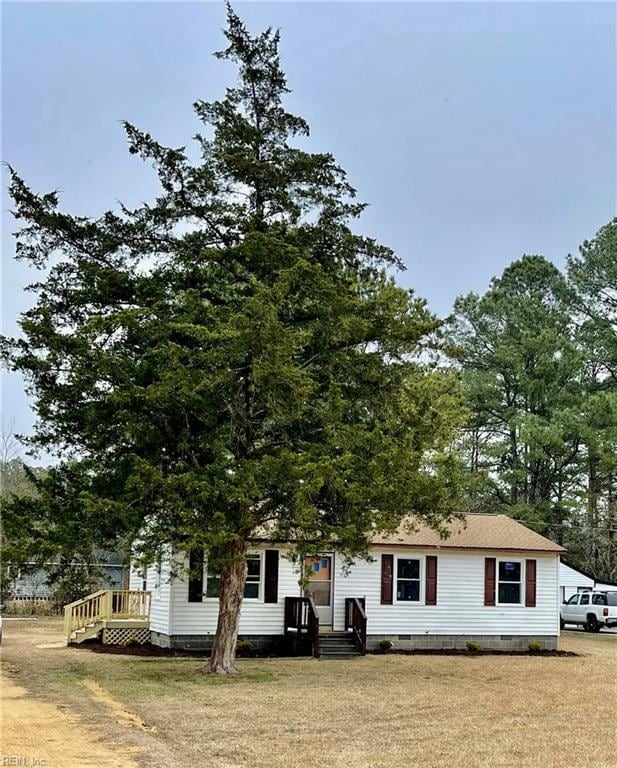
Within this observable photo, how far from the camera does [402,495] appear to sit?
51.2ft

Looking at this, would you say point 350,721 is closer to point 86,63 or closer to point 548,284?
point 86,63

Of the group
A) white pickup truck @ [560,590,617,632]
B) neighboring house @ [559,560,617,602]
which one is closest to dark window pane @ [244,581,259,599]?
white pickup truck @ [560,590,617,632]

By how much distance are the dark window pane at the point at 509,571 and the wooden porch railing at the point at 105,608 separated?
31.9ft

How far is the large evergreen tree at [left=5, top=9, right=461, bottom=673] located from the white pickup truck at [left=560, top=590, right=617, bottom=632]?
19.8m

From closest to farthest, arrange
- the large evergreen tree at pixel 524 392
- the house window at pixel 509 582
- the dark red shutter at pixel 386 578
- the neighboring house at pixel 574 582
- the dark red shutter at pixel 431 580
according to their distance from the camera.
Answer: the dark red shutter at pixel 386 578
the dark red shutter at pixel 431 580
the house window at pixel 509 582
the neighboring house at pixel 574 582
the large evergreen tree at pixel 524 392

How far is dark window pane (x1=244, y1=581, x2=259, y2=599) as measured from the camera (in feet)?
74.1

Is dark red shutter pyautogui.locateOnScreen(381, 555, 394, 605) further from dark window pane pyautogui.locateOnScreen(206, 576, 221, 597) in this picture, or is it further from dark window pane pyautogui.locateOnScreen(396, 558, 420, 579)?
dark window pane pyautogui.locateOnScreen(206, 576, 221, 597)

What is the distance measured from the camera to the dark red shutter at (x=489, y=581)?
25172mm

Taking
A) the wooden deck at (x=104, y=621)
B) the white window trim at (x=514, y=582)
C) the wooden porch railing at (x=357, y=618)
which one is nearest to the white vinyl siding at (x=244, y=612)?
the wooden porch railing at (x=357, y=618)

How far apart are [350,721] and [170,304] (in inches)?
316

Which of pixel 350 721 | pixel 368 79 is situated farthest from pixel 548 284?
pixel 350 721

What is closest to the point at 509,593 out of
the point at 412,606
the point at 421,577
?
the point at 421,577

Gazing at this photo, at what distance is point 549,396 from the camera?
3959 cm

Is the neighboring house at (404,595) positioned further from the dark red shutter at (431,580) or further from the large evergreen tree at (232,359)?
the large evergreen tree at (232,359)
